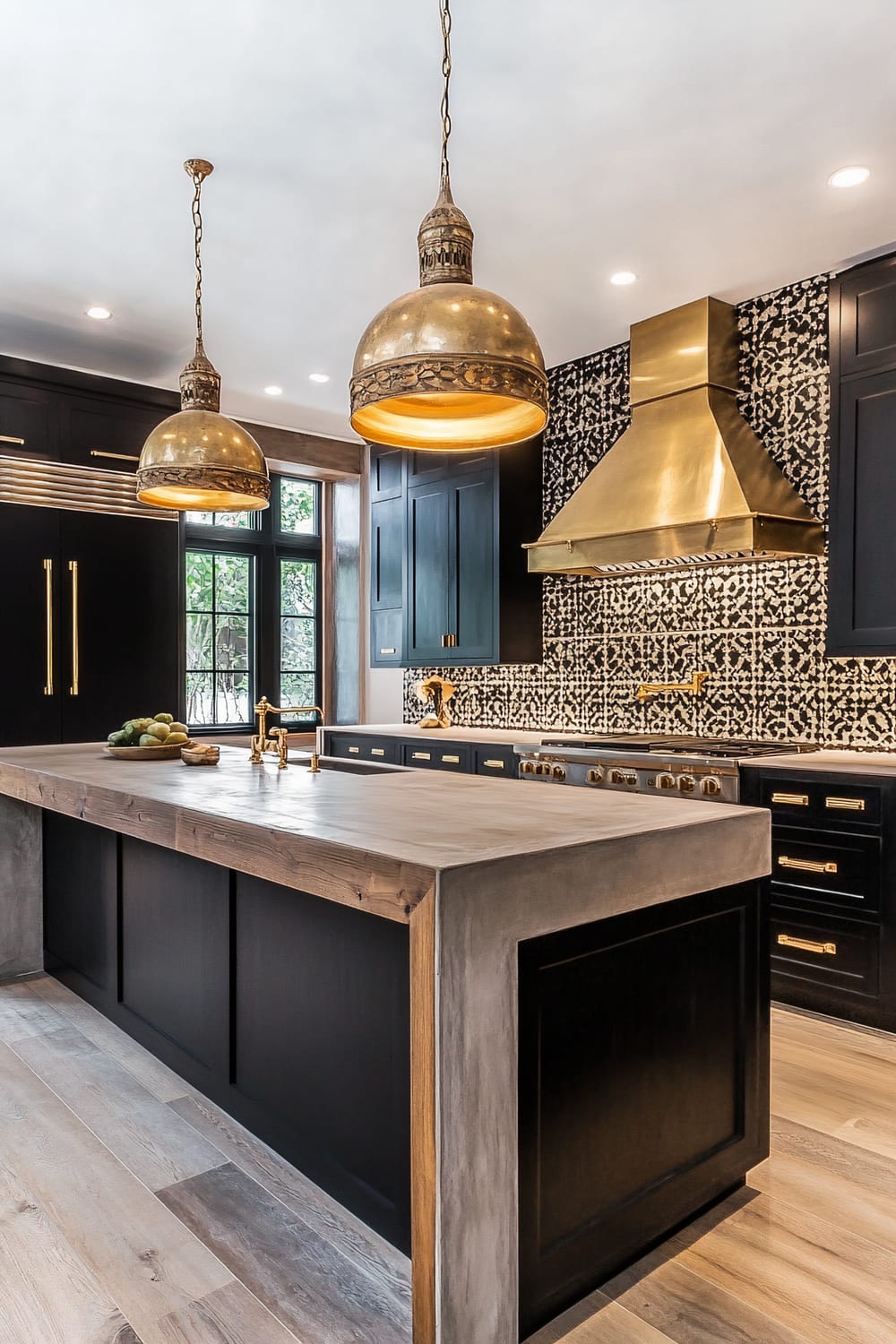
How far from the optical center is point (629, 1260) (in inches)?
71.0

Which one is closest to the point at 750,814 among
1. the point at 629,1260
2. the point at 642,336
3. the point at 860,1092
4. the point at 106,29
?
the point at 629,1260

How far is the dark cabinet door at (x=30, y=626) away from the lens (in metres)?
4.57

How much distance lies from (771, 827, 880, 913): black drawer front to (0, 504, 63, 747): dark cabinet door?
11.6 ft

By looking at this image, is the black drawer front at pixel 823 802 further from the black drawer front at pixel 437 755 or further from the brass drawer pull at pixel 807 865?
the black drawer front at pixel 437 755

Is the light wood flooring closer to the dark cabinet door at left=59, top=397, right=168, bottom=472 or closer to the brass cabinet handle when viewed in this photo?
the brass cabinet handle

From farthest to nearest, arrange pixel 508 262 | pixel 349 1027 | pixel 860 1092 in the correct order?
pixel 508 262 < pixel 860 1092 < pixel 349 1027

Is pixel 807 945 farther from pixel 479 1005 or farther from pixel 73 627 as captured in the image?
pixel 73 627

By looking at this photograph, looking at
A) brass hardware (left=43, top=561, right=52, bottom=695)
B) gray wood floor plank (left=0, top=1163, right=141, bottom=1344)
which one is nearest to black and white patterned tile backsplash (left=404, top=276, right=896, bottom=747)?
brass hardware (left=43, top=561, right=52, bottom=695)

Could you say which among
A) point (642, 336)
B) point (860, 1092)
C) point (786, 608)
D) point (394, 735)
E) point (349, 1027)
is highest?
point (642, 336)

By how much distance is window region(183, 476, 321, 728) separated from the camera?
636cm

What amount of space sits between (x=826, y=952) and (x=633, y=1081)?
1.80 metres

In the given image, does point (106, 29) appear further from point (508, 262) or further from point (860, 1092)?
point (860, 1092)

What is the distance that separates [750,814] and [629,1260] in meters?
0.92

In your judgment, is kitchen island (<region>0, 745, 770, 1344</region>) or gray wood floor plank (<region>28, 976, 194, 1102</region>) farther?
gray wood floor plank (<region>28, 976, 194, 1102</region>)
